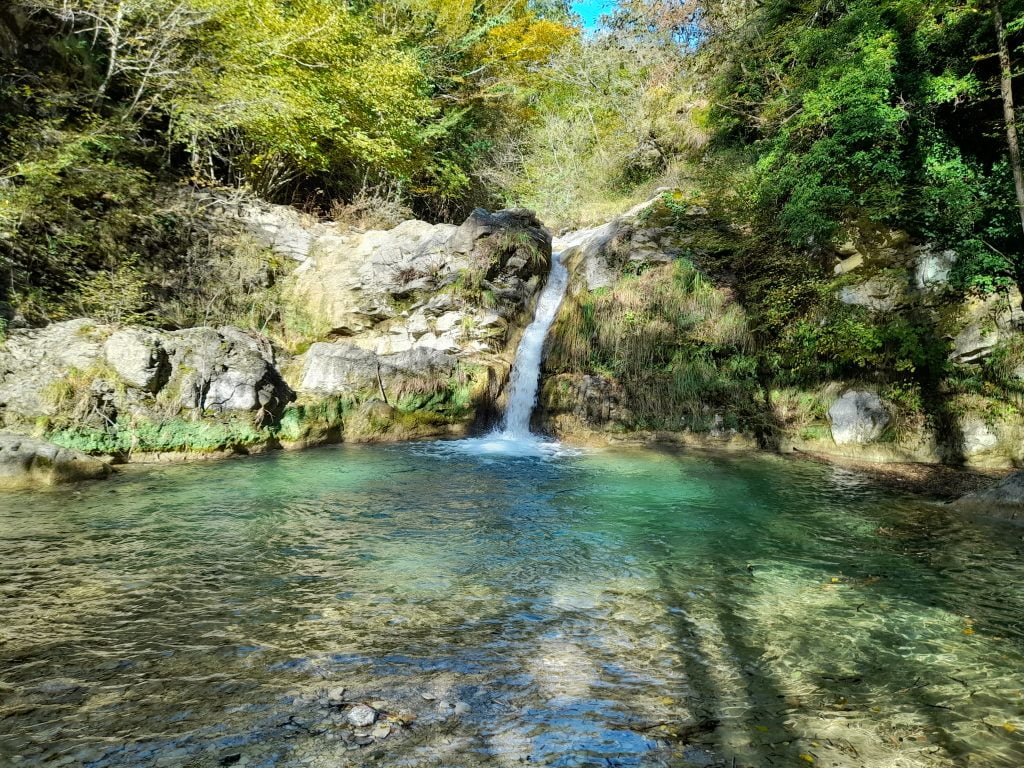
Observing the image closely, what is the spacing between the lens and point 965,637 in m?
3.15

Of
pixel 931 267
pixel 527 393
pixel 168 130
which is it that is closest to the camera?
pixel 931 267

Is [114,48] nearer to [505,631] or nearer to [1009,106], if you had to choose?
[505,631]

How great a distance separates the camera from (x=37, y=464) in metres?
5.93

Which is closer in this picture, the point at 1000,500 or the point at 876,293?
the point at 1000,500

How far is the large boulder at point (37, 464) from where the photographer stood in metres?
5.78

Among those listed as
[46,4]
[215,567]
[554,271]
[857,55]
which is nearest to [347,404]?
[215,567]

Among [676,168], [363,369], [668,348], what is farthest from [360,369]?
[676,168]

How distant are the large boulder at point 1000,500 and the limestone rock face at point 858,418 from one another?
2.51 meters

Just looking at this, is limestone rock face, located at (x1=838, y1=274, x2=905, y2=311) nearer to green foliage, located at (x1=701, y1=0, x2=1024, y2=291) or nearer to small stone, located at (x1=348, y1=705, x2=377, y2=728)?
green foliage, located at (x1=701, y1=0, x2=1024, y2=291)

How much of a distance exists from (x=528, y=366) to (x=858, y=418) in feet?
18.6

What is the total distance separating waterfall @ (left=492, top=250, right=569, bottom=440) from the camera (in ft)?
33.5

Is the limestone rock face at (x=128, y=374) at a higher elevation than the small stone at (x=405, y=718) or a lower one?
higher

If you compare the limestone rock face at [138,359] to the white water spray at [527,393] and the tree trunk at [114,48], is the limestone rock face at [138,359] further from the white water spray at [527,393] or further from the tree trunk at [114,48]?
the tree trunk at [114,48]

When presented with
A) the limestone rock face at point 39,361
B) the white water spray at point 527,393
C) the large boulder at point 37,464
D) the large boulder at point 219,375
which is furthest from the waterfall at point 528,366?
the limestone rock face at point 39,361
